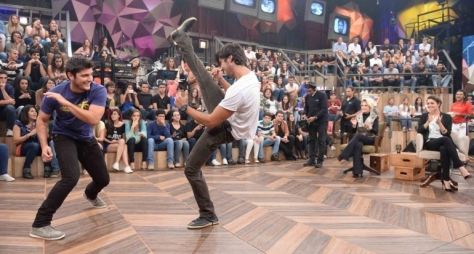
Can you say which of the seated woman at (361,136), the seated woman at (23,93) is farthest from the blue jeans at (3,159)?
the seated woman at (361,136)

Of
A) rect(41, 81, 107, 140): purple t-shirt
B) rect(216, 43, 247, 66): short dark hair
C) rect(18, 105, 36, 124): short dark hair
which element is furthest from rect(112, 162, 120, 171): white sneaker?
rect(216, 43, 247, 66): short dark hair

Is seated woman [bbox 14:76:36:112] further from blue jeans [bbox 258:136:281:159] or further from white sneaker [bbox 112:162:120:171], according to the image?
blue jeans [bbox 258:136:281:159]

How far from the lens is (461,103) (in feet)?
24.5

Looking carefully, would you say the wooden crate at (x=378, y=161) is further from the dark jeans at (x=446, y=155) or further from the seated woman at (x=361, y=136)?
the dark jeans at (x=446, y=155)

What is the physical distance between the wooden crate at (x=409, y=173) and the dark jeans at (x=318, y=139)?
59.5 inches

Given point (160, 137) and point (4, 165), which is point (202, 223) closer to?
point (4, 165)

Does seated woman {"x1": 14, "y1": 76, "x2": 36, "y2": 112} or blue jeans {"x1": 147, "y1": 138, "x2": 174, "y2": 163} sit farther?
blue jeans {"x1": 147, "y1": 138, "x2": 174, "y2": 163}

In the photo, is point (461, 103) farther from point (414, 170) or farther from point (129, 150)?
point (129, 150)

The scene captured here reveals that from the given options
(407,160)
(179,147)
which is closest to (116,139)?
(179,147)

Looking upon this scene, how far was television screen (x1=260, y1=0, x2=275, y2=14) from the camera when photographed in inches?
663

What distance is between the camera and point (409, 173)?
20.4 ft

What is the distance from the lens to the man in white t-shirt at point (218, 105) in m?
3.22

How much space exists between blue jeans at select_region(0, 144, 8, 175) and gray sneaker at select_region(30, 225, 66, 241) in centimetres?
296

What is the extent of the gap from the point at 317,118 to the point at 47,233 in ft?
17.1
